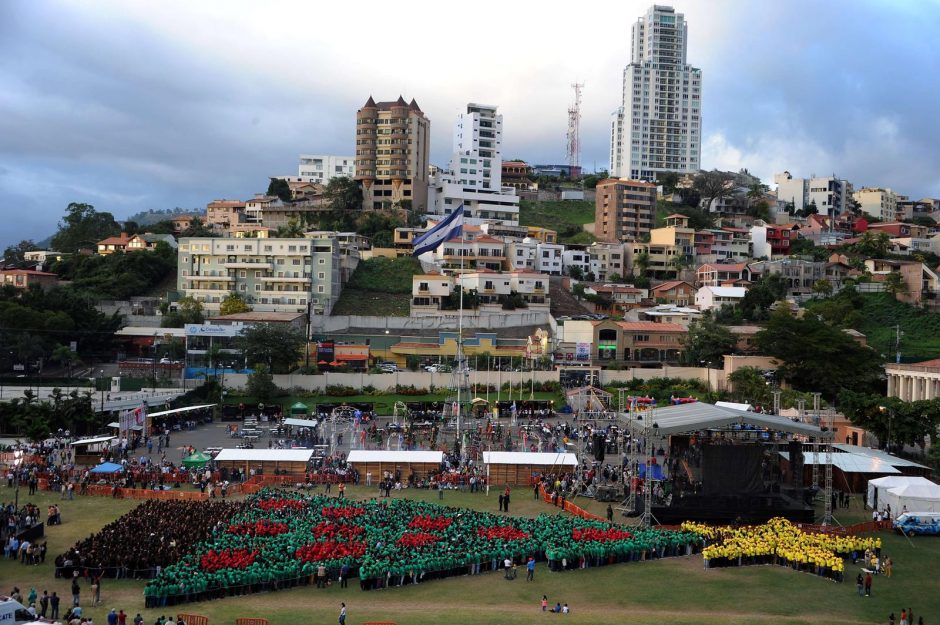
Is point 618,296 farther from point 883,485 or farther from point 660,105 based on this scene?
point 660,105

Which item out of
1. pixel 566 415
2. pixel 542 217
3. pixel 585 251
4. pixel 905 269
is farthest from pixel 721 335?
pixel 542 217

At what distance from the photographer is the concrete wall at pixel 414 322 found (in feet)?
228

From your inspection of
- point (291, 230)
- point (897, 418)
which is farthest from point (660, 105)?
point (897, 418)

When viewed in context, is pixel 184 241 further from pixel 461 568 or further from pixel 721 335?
pixel 461 568

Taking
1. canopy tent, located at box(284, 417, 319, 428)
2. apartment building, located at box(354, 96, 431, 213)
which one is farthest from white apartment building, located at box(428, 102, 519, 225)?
canopy tent, located at box(284, 417, 319, 428)

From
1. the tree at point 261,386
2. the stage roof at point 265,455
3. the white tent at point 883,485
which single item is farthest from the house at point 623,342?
the white tent at point 883,485

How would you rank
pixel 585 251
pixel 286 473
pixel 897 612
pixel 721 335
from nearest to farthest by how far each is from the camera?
pixel 897 612 < pixel 286 473 < pixel 721 335 < pixel 585 251

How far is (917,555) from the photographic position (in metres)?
26.7

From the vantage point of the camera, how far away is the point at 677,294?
271 feet

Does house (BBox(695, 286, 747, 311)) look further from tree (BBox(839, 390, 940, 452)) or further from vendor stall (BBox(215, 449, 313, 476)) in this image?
vendor stall (BBox(215, 449, 313, 476))

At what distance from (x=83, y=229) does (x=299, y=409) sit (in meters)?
58.8

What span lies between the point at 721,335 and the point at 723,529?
1385 inches

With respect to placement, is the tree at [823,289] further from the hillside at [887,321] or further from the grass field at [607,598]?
the grass field at [607,598]

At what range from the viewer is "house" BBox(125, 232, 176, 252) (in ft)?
288
